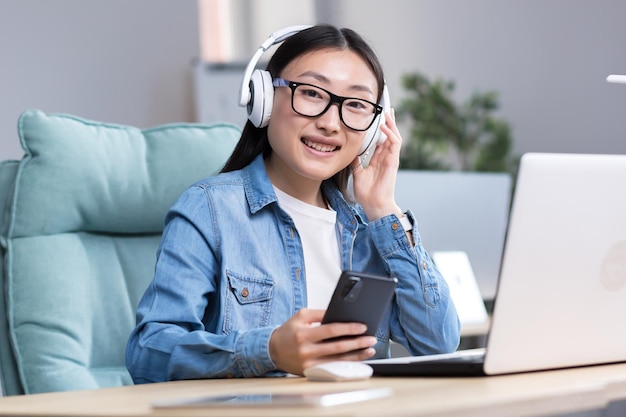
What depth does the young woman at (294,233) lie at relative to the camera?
1281 millimetres

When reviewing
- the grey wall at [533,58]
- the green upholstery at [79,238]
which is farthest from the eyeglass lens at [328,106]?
the grey wall at [533,58]

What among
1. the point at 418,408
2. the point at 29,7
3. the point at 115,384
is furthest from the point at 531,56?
the point at 418,408

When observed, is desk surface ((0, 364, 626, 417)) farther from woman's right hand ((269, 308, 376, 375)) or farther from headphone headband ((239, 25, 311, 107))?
headphone headband ((239, 25, 311, 107))

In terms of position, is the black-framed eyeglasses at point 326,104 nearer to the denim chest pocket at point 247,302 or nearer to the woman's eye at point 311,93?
the woman's eye at point 311,93

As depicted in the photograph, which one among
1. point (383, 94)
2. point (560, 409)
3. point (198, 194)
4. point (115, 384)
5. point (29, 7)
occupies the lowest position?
point (115, 384)

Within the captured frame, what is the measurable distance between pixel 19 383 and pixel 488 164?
2.61m

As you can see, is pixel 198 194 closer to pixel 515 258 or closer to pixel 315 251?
pixel 315 251

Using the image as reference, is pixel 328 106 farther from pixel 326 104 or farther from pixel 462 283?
pixel 462 283

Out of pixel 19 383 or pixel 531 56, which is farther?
pixel 531 56

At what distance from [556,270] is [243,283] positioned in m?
0.54

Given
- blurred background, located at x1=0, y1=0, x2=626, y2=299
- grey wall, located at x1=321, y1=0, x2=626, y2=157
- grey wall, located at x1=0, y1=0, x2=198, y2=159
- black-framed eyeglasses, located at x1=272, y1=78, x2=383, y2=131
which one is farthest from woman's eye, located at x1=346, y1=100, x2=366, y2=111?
grey wall, located at x1=321, y1=0, x2=626, y2=157

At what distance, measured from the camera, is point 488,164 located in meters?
3.81

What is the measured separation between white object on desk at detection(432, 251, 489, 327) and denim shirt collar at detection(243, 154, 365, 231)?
2.96 ft

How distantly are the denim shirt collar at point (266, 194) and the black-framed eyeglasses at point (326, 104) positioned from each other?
5.1 inches
